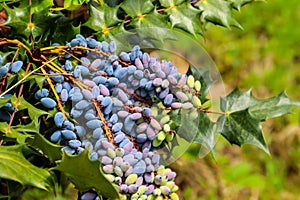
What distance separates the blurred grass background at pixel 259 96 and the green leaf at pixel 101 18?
1129 mm

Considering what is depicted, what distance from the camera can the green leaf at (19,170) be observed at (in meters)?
0.78

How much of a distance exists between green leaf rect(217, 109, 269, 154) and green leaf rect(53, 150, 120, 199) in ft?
1.27

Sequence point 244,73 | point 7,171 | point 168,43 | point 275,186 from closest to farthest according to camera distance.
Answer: point 7,171, point 168,43, point 275,186, point 244,73

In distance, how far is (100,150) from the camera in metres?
0.83

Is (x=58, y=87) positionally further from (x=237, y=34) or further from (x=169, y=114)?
(x=237, y=34)

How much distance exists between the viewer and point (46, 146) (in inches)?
32.9

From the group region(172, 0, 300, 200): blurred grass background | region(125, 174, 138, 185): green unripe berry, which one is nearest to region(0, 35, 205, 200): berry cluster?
region(125, 174, 138, 185): green unripe berry

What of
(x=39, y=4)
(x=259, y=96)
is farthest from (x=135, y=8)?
(x=259, y=96)

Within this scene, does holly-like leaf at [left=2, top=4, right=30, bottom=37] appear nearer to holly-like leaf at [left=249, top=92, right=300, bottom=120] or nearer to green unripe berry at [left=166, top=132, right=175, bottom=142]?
green unripe berry at [left=166, top=132, right=175, bottom=142]

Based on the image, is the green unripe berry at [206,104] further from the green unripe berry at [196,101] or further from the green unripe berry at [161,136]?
the green unripe berry at [161,136]

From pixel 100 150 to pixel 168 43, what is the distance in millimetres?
350

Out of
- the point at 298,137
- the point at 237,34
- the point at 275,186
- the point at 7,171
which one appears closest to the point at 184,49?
the point at 7,171

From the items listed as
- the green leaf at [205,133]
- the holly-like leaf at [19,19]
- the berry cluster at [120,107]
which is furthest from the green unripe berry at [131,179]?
the holly-like leaf at [19,19]

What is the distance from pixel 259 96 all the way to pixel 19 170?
206 centimetres
